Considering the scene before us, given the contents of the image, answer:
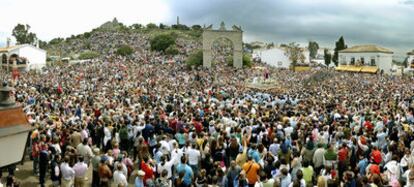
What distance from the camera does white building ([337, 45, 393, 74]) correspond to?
287ft

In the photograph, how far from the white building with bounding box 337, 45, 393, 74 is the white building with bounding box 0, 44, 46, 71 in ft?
171

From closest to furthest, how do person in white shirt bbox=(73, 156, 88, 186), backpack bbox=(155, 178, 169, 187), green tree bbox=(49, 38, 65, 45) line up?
backpack bbox=(155, 178, 169, 187)
person in white shirt bbox=(73, 156, 88, 186)
green tree bbox=(49, 38, 65, 45)

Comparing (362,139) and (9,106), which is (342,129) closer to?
(362,139)

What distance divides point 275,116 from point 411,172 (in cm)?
840

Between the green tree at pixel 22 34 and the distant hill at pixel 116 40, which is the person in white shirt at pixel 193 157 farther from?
the green tree at pixel 22 34

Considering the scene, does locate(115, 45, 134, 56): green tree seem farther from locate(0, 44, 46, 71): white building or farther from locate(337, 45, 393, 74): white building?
locate(337, 45, 393, 74): white building

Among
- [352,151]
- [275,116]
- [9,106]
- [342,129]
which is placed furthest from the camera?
[275,116]

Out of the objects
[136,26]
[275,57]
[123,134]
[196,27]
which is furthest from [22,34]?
[123,134]

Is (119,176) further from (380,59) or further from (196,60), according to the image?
(380,59)

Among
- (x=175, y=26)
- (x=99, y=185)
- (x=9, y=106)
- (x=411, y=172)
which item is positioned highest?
(x=175, y=26)

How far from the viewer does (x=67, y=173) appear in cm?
1104

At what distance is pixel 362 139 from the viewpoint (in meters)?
12.9

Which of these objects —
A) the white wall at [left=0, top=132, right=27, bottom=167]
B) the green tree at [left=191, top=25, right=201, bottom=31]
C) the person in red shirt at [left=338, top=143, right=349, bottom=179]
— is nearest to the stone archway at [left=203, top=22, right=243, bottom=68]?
the person in red shirt at [left=338, top=143, right=349, bottom=179]

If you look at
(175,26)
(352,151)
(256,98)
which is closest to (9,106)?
(352,151)
